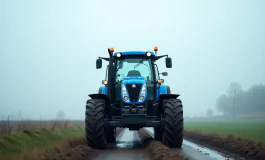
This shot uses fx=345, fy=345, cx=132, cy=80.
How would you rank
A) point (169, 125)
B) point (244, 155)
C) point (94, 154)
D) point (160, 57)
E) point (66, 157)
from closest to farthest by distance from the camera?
point (66, 157)
point (244, 155)
point (94, 154)
point (169, 125)
point (160, 57)

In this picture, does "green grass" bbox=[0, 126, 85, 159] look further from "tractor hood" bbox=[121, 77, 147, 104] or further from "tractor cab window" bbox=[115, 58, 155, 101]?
"tractor cab window" bbox=[115, 58, 155, 101]

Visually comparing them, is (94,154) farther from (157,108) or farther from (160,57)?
(160,57)

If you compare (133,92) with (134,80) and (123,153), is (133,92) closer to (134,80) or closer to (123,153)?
(134,80)

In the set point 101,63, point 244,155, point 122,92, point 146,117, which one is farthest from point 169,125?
point 101,63

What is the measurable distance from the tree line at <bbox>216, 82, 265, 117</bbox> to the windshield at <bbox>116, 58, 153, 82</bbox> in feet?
273

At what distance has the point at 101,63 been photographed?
12938mm

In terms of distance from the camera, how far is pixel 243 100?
102875mm

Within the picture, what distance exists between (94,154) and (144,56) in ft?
15.2

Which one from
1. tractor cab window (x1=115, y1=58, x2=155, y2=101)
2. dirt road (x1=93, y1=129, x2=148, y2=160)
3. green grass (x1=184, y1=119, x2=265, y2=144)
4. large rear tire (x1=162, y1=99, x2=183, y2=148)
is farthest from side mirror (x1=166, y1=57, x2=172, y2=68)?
green grass (x1=184, y1=119, x2=265, y2=144)

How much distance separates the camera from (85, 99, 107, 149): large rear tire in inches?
438

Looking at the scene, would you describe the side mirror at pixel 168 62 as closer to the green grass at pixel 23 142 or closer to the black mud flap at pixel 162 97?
the black mud flap at pixel 162 97

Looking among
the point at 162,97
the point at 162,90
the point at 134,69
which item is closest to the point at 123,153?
the point at 162,97

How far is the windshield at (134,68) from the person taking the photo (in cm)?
1298

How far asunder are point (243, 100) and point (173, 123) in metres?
97.1
